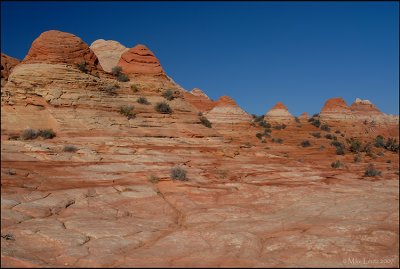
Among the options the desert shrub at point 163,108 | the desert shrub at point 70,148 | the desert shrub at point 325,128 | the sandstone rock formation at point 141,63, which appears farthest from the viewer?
the desert shrub at point 325,128

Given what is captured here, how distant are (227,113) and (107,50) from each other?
18.2 metres

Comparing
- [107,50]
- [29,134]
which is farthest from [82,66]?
[107,50]

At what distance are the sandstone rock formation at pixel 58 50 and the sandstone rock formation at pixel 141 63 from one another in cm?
328

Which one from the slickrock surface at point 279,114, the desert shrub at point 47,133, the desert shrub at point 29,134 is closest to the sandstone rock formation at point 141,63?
the desert shrub at point 47,133

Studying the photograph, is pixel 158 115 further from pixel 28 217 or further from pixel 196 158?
pixel 28 217

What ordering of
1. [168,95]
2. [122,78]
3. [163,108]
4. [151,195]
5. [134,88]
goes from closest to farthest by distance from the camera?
[151,195], [163,108], [134,88], [122,78], [168,95]

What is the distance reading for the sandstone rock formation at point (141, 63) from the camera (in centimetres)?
2359

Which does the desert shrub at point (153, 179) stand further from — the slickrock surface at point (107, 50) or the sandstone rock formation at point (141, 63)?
the slickrock surface at point (107, 50)

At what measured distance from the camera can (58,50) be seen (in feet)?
64.5

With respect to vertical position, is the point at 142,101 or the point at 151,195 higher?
the point at 142,101

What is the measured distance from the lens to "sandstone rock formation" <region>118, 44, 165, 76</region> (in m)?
23.6

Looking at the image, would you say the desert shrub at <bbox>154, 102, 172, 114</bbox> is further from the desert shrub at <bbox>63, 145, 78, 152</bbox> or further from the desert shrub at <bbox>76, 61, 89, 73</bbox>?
the desert shrub at <bbox>63, 145, 78, 152</bbox>

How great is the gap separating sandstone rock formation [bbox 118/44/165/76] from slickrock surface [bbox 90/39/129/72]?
23.1 metres

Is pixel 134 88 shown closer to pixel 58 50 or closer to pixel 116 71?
pixel 116 71
